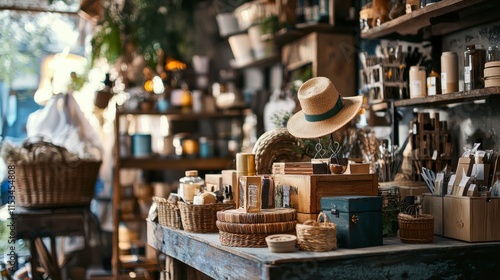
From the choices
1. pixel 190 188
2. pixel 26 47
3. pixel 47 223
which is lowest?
pixel 47 223

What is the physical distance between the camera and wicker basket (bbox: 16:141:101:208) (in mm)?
5004

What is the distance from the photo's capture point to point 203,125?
7508mm

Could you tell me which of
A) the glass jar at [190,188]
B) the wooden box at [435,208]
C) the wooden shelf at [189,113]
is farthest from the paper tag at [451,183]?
the wooden shelf at [189,113]

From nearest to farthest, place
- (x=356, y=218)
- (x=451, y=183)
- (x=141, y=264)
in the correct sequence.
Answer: (x=356, y=218), (x=451, y=183), (x=141, y=264)

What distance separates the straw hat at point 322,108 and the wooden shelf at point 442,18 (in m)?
0.65

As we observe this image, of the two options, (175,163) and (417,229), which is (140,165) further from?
(417,229)

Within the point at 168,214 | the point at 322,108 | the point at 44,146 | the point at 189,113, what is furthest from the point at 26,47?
the point at 322,108

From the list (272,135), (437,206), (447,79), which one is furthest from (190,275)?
(447,79)

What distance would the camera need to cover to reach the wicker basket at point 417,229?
9.46ft

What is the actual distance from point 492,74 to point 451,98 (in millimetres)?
280

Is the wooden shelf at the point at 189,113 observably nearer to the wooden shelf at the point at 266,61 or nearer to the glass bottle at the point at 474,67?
the wooden shelf at the point at 266,61

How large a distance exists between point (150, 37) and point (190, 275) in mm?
3306

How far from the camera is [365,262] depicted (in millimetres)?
2627

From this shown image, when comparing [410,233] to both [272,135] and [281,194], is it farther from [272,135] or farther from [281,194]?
[272,135]
